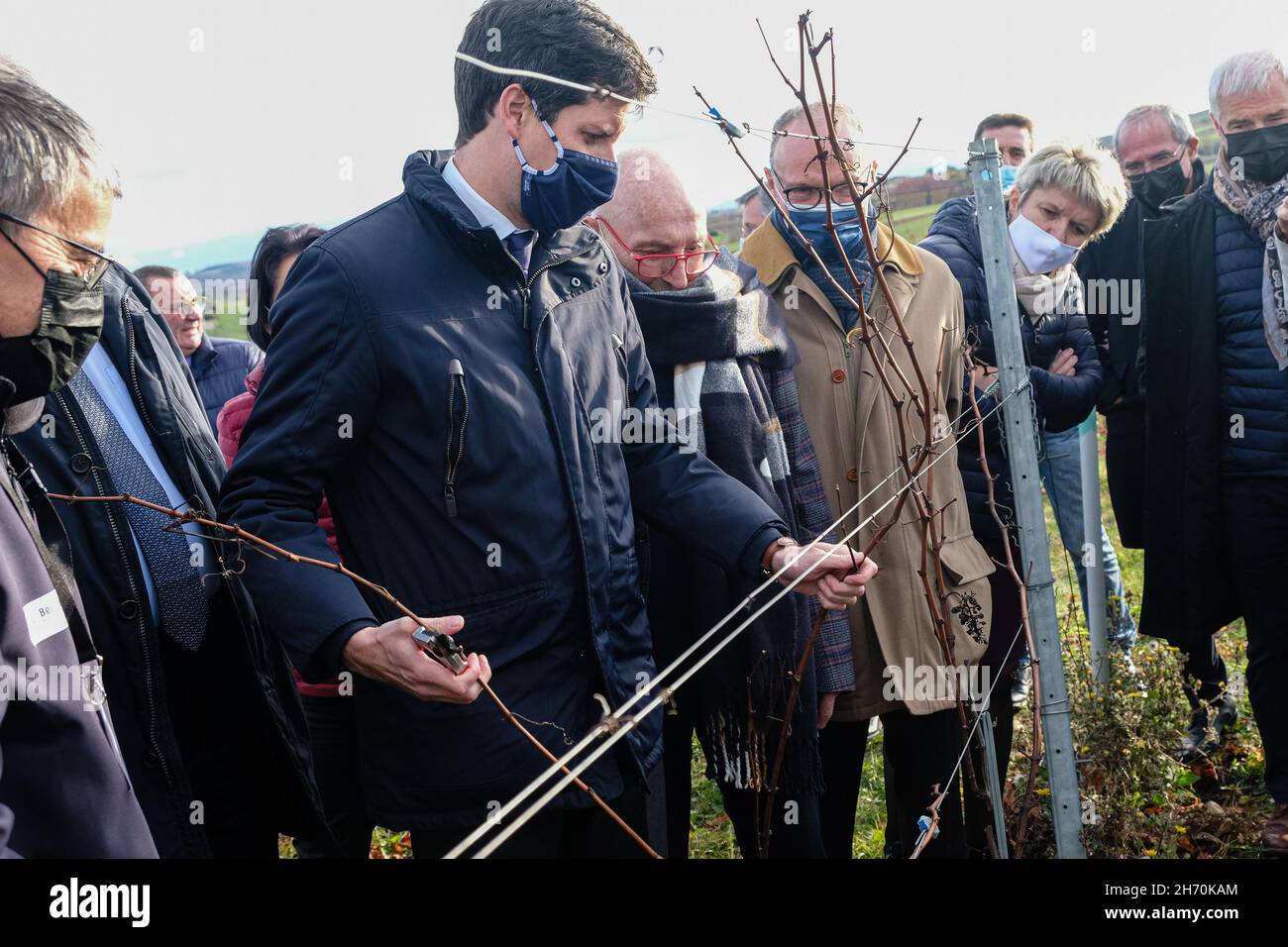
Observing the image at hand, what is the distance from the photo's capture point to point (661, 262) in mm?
3223

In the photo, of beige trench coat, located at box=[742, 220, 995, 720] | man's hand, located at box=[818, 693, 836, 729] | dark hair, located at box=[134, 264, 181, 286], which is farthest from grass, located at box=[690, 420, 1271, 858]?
dark hair, located at box=[134, 264, 181, 286]

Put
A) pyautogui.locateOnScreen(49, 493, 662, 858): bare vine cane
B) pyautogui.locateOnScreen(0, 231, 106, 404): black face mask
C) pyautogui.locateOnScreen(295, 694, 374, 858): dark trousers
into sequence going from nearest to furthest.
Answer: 1. pyautogui.locateOnScreen(0, 231, 106, 404): black face mask
2. pyautogui.locateOnScreen(49, 493, 662, 858): bare vine cane
3. pyautogui.locateOnScreen(295, 694, 374, 858): dark trousers

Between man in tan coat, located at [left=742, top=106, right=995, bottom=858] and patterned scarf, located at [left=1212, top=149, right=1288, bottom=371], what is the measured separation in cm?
117

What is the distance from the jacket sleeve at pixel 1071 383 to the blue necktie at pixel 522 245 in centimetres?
190

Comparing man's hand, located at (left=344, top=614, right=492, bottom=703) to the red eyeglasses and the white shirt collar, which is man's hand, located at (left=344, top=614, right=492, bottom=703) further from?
the red eyeglasses

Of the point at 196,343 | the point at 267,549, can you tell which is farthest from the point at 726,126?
the point at 196,343

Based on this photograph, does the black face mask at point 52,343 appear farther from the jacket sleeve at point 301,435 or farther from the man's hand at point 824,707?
the man's hand at point 824,707

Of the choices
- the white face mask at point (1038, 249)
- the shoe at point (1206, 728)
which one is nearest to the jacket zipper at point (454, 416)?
the white face mask at point (1038, 249)

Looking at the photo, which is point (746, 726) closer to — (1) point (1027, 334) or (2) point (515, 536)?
(2) point (515, 536)

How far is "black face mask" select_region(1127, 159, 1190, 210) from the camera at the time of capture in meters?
5.20

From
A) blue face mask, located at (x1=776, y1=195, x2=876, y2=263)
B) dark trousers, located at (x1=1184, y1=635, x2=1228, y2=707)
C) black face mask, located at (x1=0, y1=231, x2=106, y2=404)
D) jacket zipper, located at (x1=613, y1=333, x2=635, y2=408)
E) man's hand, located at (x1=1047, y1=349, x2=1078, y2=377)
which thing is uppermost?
blue face mask, located at (x1=776, y1=195, x2=876, y2=263)

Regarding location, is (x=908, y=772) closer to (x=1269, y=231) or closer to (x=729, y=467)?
(x=729, y=467)

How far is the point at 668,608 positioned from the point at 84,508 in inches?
57.8
